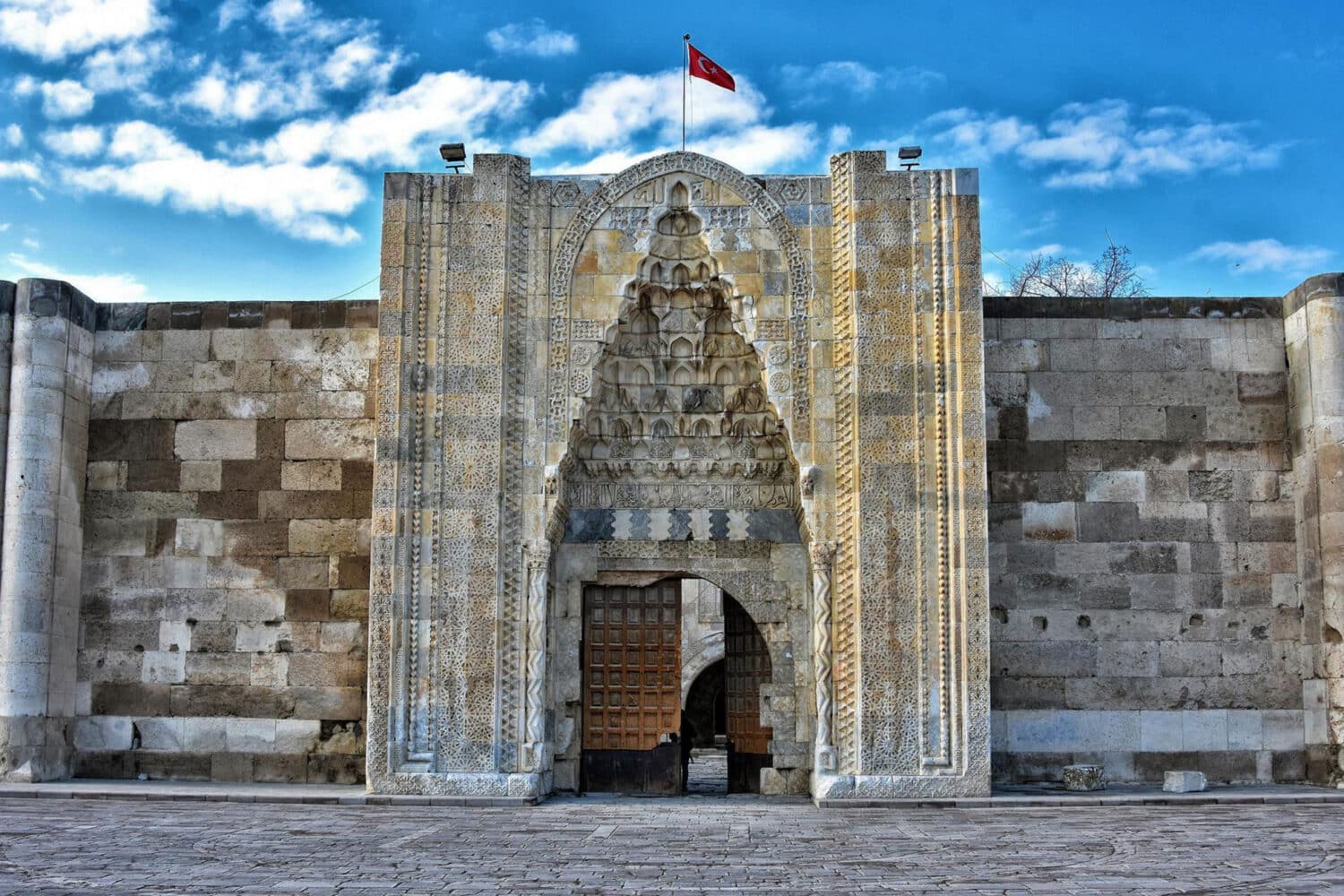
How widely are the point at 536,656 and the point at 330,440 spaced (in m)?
2.89

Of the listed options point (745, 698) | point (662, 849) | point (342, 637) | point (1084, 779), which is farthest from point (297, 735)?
point (1084, 779)

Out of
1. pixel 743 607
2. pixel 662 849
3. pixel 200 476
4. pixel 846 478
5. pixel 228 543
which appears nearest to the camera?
pixel 662 849

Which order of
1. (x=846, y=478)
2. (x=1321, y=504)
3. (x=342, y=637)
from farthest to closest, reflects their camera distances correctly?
(x=342, y=637), (x=1321, y=504), (x=846, y=478)

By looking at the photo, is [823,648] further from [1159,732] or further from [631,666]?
[1159,732]

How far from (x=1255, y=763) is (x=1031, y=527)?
9.05 feet

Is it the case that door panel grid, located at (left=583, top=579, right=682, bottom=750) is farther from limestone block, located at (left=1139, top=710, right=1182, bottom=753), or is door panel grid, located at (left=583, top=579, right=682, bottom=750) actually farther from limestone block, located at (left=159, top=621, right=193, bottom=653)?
limestone block, located at (left=1139, top=710, right=1182, bottom=753)

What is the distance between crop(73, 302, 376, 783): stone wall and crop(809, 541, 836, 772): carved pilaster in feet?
13.0

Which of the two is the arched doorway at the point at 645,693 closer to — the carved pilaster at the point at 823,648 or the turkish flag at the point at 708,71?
the carved pilaster at the point at 823,648

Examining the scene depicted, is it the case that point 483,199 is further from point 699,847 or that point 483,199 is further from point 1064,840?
point 1064,840

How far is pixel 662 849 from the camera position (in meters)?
8.26

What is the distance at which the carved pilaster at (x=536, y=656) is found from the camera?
11.0m

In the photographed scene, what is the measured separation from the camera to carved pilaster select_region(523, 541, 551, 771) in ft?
36.0

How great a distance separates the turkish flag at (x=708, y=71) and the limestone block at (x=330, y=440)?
4.29 metres

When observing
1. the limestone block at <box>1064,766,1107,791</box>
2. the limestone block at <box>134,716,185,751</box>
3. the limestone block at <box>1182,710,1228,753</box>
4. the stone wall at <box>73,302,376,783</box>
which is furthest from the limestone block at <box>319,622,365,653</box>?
the limestone block at <box>1182,710,1228,753</box>
